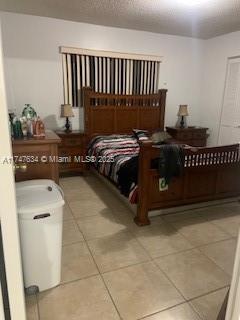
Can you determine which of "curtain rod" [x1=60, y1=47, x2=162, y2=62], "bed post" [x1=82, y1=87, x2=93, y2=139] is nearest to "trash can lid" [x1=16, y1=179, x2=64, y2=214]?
"bed post" [x1=82, y1=87, x2=93, y2=139]

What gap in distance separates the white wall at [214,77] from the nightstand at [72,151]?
2.67 m

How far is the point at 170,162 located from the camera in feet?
8.09

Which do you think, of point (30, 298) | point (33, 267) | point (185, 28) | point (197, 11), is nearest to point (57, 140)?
point (33, 267)

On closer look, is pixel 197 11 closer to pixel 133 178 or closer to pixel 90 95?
pixel 90 95

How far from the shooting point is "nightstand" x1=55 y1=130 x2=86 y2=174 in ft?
13.0

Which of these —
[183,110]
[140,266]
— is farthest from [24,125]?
[183,110]

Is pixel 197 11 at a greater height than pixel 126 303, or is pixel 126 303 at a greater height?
pixel 197 11

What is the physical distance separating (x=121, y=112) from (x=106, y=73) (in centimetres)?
74

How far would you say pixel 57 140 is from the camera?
6.32ft

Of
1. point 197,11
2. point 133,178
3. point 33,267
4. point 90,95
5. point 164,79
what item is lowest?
point 33,267

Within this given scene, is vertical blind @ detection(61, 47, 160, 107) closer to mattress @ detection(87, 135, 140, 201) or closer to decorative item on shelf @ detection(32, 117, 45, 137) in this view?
mattress @ detection(87, 135, 140, 201)

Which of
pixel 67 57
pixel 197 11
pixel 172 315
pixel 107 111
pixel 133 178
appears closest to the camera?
pixel 172 315

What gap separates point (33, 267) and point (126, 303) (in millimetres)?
686

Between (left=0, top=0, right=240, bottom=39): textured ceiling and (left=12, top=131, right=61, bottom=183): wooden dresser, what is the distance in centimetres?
221
